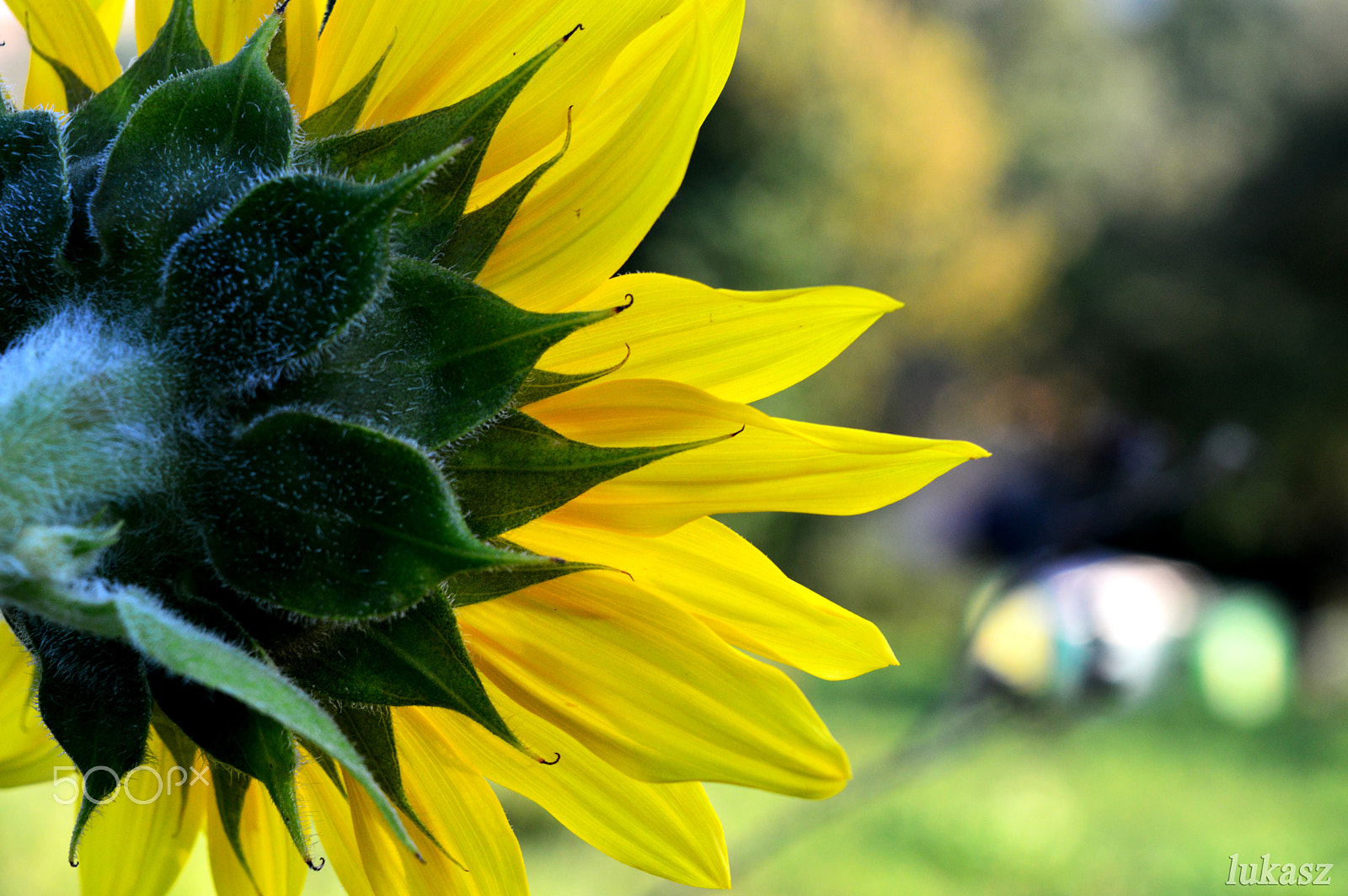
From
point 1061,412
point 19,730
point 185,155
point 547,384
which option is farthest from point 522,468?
point 1061,412

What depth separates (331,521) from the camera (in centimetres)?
27

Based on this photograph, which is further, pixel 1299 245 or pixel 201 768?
pixel 1299 245

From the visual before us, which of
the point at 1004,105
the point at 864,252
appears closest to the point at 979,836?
the point at 864,252

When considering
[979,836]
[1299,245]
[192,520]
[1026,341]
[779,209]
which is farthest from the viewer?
[1026,341]

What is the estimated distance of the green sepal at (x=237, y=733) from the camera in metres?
0.30

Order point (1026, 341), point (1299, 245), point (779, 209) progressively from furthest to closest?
1. point (1026, 341)
2. point (1299, 245)
3. point (779, 209)

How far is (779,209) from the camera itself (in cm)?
535

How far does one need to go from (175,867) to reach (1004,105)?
9449mm

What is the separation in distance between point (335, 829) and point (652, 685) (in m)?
0.16

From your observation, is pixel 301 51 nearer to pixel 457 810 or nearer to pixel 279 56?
pixel 279 56

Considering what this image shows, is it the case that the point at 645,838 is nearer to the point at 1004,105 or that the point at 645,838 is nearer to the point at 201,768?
the point at 201,768

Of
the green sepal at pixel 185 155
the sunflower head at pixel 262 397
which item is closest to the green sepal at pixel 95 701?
the sunflower head at pixel 262 397

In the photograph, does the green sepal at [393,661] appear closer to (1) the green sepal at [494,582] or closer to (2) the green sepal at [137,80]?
(1) the green sepal at [494,582]

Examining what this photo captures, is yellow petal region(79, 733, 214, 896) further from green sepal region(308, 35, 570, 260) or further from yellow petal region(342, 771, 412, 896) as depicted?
green sepal region(308, 35, 570, 260)
